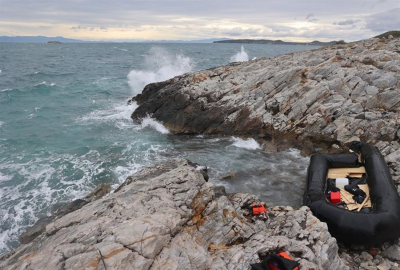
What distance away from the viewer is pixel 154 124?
25.4 metres

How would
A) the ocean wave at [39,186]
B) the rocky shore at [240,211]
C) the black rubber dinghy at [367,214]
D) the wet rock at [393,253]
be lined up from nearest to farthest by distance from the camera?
1. the rocky shore at [240,211]
2. the wet rock at [393,253]
3. the black rubber dinghy at [367,214]
4. the ocean wave at [39,186]

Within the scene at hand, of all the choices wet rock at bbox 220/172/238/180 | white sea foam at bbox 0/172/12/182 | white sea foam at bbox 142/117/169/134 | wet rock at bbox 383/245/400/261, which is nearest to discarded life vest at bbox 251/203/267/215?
wet rock at bbox 383/245/400/261

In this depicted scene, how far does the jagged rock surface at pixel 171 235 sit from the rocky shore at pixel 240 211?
1.1 inches

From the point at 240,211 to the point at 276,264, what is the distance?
3.56 m

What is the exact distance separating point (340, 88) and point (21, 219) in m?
20.5

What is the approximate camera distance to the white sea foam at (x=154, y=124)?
79.4ft

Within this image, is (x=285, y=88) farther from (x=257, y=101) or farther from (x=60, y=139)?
(x=60, y=139)

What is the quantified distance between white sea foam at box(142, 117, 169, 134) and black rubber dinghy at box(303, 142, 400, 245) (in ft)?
44.9

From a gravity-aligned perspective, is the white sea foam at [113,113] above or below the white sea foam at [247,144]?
below

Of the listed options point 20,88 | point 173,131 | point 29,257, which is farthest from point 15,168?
point 20,88

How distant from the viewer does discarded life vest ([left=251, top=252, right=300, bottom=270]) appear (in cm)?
618

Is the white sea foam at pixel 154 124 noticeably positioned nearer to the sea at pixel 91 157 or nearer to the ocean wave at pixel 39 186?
the sea at pixel 91 157

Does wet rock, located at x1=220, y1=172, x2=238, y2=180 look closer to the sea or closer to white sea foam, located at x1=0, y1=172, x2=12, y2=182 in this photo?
the sea

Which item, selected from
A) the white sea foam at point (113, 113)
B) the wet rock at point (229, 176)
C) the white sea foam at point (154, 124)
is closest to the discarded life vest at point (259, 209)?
the wet rock at point (229, 176)
